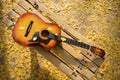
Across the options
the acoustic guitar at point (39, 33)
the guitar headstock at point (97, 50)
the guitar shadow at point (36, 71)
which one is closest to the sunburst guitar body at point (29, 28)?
the acoustic guitar at point (39, 33)

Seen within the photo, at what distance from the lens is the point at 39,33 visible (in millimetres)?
2652

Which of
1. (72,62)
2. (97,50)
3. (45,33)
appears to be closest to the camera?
(97,50)

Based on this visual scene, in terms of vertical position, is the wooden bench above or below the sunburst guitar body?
below

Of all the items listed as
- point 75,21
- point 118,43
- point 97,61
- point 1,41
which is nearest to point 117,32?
point 118,43

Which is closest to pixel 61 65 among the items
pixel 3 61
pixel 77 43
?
pixel 77 43

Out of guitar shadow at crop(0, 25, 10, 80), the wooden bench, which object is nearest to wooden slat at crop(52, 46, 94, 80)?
the wooden bench

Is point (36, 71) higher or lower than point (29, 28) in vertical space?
lower

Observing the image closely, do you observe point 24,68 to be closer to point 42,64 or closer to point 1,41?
point 42,64

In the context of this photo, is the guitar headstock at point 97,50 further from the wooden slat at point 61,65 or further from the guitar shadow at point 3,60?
the guitar shadow at point 3,60

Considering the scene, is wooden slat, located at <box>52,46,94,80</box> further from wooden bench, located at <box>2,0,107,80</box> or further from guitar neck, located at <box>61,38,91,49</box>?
guitar neck, located at <box>61,38,91,49</box>

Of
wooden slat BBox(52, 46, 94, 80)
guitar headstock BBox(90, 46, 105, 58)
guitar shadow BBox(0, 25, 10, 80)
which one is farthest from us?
guitar shadow BBox(0, 25, 10, 80)

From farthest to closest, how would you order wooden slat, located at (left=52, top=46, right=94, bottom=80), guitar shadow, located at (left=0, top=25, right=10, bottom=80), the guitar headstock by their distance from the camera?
guitar shadow, located at (left=0, top=25, right=10, bottom=80) < wooden slat, located at (left=52, top=46, right=94, bottom=80) < the guitar headstock

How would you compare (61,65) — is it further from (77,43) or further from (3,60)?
(3,60)

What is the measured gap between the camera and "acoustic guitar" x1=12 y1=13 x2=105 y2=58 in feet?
8.66
